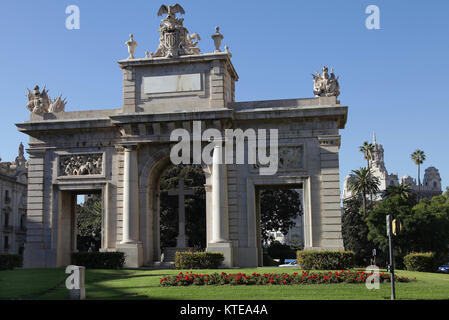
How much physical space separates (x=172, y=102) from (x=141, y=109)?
6.53 ft

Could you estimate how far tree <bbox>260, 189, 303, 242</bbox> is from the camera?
6551 cm

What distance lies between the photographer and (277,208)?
218 feet

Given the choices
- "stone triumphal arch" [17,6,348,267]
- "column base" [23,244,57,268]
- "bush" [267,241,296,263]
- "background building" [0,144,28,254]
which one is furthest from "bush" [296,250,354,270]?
"background building" [0,144,28,254]

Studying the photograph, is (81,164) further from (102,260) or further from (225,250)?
(225,250)

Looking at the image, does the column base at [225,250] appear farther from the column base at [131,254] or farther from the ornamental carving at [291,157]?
the ornamental carving at [291,157]

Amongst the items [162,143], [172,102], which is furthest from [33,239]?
[172,102]

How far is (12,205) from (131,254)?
53.8 metres

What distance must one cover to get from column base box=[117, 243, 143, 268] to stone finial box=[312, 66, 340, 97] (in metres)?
14.3

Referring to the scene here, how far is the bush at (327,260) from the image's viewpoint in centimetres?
2927

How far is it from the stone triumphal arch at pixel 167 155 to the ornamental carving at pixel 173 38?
0.06m

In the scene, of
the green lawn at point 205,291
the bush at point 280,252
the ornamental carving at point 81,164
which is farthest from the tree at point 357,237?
the green lawn at point 205,291

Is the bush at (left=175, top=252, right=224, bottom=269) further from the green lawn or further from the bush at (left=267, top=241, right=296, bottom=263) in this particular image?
the bush at (left=267, top=241, right=296, bottom=263)

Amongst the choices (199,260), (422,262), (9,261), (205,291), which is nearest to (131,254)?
(199,260)

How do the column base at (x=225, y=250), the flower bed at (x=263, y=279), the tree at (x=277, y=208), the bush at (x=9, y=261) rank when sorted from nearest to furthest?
the flower bed at (x=263, y=279) → the column base at (x=225, y=250) → the bush at (x=9, y=261) → the tree at (x=277, y=208)
